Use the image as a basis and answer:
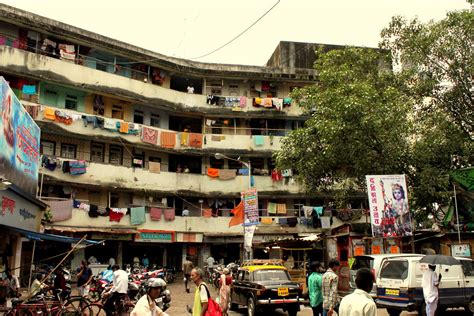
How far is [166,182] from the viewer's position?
33.0 meters

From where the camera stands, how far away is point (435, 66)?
21.2 metres

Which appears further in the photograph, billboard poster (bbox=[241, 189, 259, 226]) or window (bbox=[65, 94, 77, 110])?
window (bbox=[65, 94, 77, 110])

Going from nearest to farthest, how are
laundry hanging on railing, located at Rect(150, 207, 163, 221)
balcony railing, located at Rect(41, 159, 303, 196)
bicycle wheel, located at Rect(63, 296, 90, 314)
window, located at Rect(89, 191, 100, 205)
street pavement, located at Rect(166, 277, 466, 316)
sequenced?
bicycle wheel, located at Rect(63, 296, 90, 314)
street pavement, located at Rect(166, 277, 466, 316)
balcony railing, located at Rect(41, 159, 303, 196)
window, located at Rect(89, 191, 100, 205)
laundry hanging on railing, located at Rect(150, 207, 163, 221)

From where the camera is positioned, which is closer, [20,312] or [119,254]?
[20,312]

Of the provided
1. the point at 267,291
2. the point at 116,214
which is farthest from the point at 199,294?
the point at 116,214

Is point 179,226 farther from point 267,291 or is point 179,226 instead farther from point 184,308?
point 267,291

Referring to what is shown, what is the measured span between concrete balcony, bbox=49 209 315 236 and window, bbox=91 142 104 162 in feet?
14.3

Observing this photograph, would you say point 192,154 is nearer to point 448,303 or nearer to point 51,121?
point 51,121

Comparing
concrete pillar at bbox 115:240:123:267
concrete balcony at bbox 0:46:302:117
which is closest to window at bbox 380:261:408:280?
concrete pillar at bbox 115:240:123:267

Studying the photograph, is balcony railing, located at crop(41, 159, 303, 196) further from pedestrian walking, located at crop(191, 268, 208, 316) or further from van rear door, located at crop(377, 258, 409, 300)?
pedestrian walking, located at crop(191, 268, 208, 316)

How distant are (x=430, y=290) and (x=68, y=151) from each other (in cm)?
2515

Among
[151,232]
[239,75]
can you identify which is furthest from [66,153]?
[239,75]

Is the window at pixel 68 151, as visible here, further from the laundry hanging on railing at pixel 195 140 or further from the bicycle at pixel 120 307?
the bicycle at pixel 120 307

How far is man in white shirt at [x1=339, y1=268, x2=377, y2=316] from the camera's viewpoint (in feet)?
15.6
